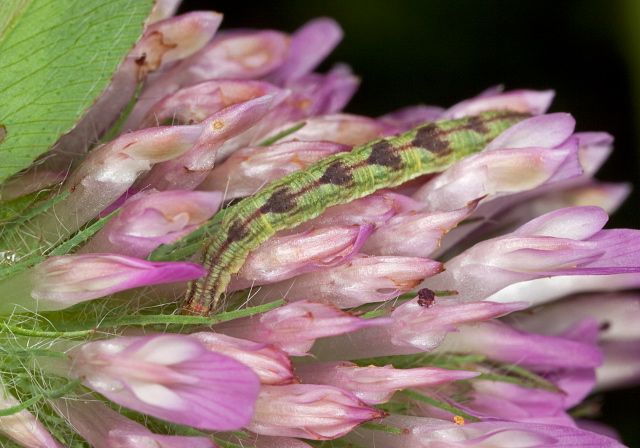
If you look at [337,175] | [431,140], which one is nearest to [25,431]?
[337,175]

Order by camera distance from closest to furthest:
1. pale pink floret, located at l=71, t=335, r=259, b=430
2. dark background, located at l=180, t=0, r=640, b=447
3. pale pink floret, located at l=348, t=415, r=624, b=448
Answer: pale pink floret, located at l=71, t=335, r=259, b=430 < pale pink floret, located at l=348, t=415, r=624, b=448 < dark background, located at l=180, t=0, r=640, b=447

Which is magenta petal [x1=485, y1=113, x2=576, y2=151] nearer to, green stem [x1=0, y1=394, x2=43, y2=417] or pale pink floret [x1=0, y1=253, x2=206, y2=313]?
pale pink floret [x1=0, y1=253, x2=206, y2=313]

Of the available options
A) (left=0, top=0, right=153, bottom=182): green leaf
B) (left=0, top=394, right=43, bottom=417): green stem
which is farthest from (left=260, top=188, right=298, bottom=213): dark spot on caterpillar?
(left=0, top=394, right=43, bottom=417): green stem

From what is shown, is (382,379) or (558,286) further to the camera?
(558,286)

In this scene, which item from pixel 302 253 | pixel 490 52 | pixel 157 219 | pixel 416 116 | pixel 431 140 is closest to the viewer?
pixel 157 219

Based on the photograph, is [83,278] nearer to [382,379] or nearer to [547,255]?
[382,379]

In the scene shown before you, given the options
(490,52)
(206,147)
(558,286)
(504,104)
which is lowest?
(558,286)

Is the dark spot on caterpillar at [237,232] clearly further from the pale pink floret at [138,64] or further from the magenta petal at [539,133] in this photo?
the magenta petal at [539,133]
